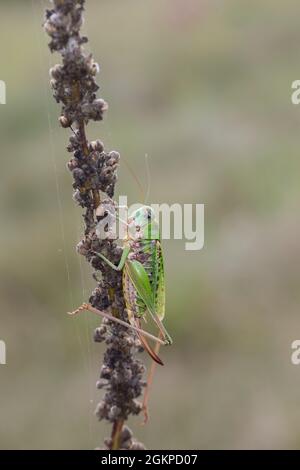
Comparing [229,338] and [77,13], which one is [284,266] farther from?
[77,13]

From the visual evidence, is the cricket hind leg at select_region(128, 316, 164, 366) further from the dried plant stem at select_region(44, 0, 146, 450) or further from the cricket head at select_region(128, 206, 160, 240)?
the cricket head at select_region(128, 206, 160, 240)

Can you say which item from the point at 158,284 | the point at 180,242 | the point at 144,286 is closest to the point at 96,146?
the point at 144,286

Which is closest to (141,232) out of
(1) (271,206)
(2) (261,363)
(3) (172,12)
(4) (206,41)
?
(2) (261,363)

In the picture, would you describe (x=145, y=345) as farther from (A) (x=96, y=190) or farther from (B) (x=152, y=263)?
(B) (x=152, y=263)

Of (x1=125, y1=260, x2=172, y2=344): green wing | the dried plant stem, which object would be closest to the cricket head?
(x1=125, y1=260, x2=172, y2=344): green wing

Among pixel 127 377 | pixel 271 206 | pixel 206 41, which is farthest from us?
pixel 206 41

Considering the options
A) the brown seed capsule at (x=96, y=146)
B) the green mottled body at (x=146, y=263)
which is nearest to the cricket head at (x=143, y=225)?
the green mottled body at (x=146, y=263)
